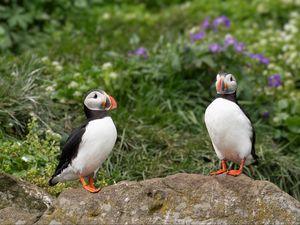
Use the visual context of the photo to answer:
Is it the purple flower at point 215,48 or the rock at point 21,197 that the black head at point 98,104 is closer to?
the rock at point 21,197

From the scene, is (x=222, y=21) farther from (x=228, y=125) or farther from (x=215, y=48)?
(x=228, y=125)

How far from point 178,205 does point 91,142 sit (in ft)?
2.52

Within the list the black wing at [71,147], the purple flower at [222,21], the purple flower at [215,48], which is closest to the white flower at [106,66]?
the purple flower at [215,48]

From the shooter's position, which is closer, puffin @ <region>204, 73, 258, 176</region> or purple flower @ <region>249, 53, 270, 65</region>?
puffin @ <region>204, 73, 258, 176</region>

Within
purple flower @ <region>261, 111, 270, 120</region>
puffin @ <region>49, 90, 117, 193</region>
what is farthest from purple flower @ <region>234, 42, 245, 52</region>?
puffin @ <region>49, 90, 117, 193</region>

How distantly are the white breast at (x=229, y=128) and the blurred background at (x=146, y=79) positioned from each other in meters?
1.27

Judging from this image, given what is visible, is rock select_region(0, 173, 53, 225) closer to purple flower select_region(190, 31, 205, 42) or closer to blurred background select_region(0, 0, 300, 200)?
blurred background select_region(0, 0, 300, 200)

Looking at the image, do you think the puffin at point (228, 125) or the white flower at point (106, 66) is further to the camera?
the white flower at point (106, 66)

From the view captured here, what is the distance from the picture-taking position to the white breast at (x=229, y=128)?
5.01m

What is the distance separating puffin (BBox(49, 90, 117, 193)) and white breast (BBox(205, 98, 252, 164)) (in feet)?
2.15

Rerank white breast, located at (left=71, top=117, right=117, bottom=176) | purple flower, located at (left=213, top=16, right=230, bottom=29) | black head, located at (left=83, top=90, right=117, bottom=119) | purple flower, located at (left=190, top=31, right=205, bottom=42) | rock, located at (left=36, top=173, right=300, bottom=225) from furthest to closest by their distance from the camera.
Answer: purple flower, located at (left=213, top=16, right=230, bottom=29) → purple flower, located at (left=190, top=31, right=205, bottom=42) → black head, located at (left=83, top=90, right=117, bottom=119) → white breast, located at (left=71, top=117, right=117, bottom=176) → rock, located at (left=36, top=173, right=300, bottom=225)

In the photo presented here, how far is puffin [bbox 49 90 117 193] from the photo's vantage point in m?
4.90

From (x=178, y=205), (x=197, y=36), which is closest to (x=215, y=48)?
(x=197, y=36)

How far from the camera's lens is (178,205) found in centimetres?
453
